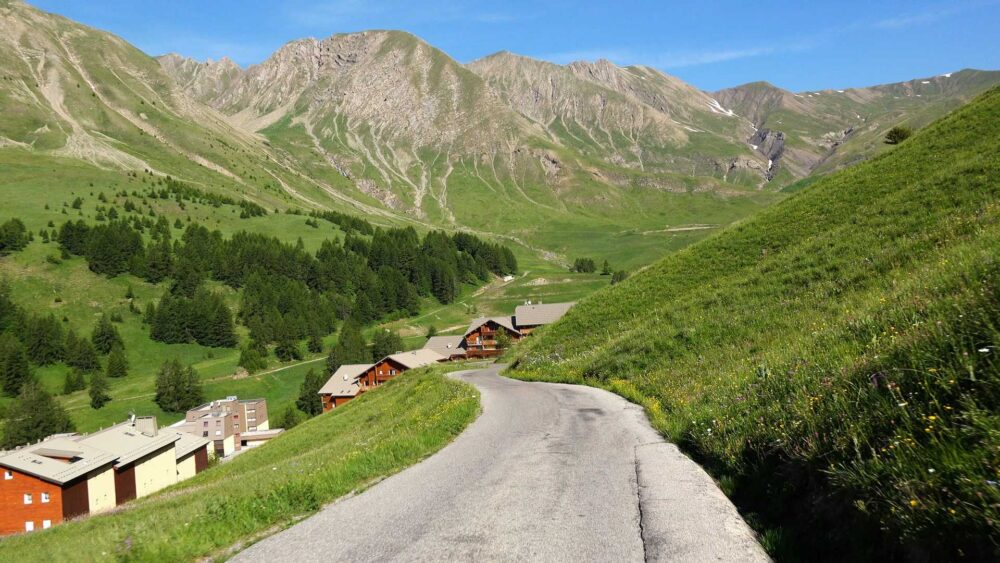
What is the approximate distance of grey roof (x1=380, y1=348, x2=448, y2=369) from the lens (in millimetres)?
107312

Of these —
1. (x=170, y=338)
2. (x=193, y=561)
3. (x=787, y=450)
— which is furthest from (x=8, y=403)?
(x=787, y=450)

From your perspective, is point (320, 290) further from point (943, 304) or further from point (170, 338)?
point (943, 304)

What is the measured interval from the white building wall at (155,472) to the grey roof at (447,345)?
234ft

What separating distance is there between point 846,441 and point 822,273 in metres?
19.4

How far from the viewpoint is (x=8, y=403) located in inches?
3866

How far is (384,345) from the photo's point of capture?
136750mm

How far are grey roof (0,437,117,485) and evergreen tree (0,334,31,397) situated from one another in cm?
7183

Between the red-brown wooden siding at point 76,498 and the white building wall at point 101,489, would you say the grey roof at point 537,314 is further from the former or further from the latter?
the red-brown wooden siding at point 76,498

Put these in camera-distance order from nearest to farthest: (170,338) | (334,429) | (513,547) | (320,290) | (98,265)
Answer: (513,547)
(334,429)
(170,338)
(98,265)
(320,290)

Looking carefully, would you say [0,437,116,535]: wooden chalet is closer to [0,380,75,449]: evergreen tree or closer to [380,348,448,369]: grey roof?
[0,380,75,449]: evergreen tree

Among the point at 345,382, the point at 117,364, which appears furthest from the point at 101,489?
the point at 117,364

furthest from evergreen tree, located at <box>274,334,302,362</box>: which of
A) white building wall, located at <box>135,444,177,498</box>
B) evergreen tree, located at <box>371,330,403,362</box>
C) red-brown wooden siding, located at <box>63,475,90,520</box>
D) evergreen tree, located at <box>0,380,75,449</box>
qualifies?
red-brown wooden siding, located at <box>63,475,90,520</box>

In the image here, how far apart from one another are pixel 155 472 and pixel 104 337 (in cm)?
8462

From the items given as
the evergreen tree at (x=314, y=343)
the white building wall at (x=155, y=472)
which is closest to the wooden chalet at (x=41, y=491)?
the white building wall at (x=155, y=472)
